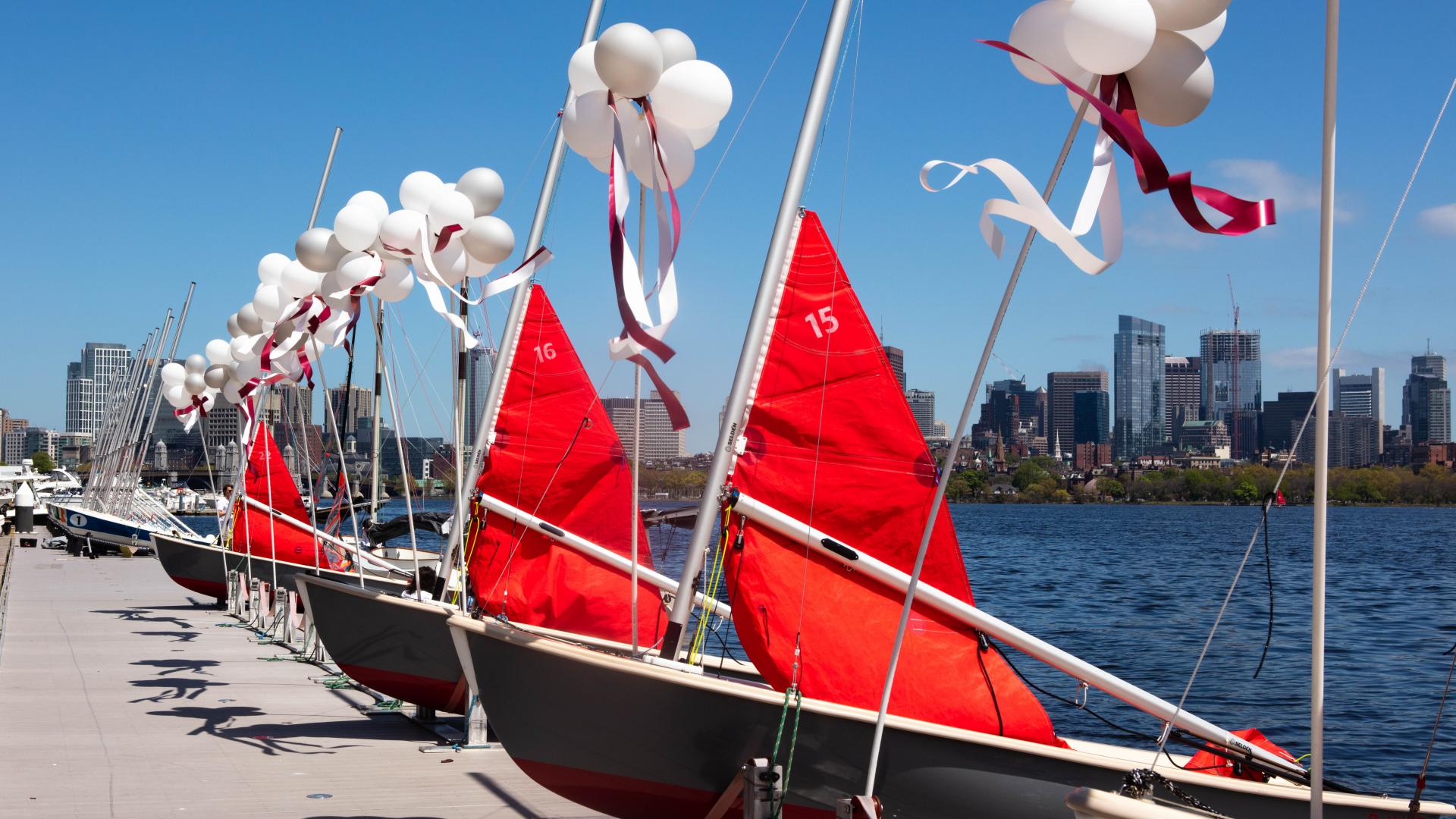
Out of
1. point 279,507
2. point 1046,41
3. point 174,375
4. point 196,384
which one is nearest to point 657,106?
point 1046,41

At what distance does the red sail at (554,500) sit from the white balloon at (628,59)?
4.91m

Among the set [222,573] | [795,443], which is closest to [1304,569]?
[222,573]

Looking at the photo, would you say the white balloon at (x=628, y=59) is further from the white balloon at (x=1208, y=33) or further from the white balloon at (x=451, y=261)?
the white balloon at (x=451, y=261)

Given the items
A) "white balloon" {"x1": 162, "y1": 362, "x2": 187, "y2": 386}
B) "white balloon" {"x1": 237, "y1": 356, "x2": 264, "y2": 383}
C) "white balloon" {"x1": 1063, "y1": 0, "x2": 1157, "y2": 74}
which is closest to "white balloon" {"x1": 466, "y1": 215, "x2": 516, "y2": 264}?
"white balloon" {"x1": 1063, "y1": 0, "x2": 1157, "y2": 74}

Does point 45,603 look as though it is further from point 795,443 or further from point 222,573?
point 795,443

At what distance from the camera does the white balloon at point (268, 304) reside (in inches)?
560

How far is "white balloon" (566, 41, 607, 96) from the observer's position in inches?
286

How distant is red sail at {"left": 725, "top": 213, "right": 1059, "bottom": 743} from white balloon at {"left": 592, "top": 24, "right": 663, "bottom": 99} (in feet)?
4.72

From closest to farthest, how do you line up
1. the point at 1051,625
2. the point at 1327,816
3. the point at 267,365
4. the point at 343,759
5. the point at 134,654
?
1. the point at 1327,816
2. the point at 343,759
3. the point at 267,365
4. the point at 134,654
5. the point at 1051,625

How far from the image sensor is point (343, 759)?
386 inches

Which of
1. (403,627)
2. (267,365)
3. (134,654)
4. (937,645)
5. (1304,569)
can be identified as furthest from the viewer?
(1304,569)

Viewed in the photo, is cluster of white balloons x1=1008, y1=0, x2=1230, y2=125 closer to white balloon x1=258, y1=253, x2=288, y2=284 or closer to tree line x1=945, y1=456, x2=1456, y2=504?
white balloon x1=258, y1=253, x2=288, y2=284

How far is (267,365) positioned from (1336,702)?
50.0 ft

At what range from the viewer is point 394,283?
1148 centimetres
